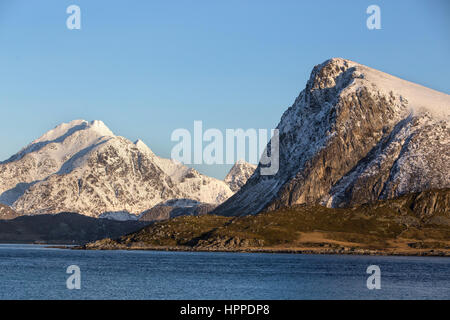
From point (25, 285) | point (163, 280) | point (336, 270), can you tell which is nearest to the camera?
point (25, 285)
